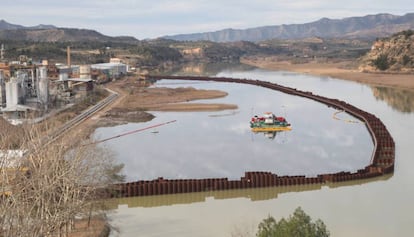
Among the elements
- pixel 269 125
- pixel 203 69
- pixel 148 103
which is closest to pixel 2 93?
pixel 148 103

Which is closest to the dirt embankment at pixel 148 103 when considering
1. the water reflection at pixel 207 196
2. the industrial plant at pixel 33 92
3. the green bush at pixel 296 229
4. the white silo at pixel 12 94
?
the industrial plant at pixel 33 92

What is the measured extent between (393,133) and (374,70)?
80921mm

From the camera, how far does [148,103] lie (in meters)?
72.2

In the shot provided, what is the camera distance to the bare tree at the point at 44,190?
14109 millimetres

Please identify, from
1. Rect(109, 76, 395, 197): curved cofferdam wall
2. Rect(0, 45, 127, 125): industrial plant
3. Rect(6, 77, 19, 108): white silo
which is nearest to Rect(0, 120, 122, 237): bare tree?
Rect(109, 76, 395, 197): curved cofferdam wall

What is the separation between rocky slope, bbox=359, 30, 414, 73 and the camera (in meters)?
117

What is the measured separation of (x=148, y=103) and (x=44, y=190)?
57.7m

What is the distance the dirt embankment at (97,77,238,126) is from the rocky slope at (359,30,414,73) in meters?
51.2

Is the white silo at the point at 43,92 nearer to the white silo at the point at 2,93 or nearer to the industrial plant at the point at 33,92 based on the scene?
the industrial plant at the point at 33,92

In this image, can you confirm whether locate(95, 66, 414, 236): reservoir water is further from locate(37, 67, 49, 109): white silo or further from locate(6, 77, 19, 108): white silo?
locate(6, 77, 19, 108): white silo

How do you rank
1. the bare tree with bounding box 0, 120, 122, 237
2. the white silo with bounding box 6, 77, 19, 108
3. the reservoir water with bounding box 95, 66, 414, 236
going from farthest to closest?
the white silo with bounding box 6, 77, 19, 108 → the reservoir water with bounding box 95, 66, 414, 236 → the bare tree with bounding box 0, 120, 122, 237

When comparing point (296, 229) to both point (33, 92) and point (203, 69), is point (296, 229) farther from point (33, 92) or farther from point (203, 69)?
point (203, 69)

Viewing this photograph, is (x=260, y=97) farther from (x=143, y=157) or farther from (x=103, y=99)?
(x=143, y=157)

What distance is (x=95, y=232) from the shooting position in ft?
73.6
